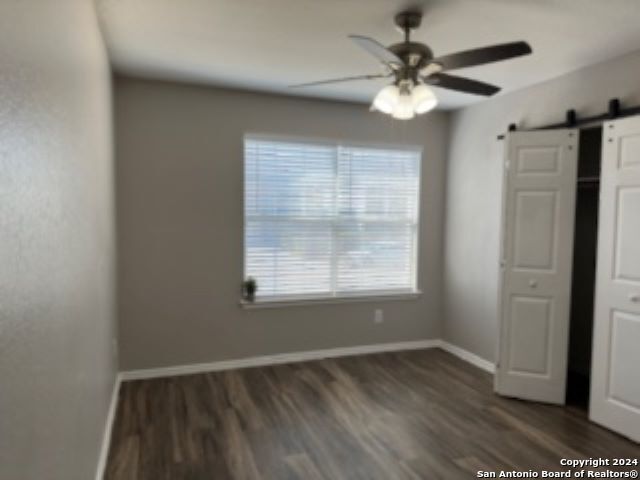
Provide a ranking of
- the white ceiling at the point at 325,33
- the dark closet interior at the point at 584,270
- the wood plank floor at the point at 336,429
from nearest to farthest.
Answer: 1. the white ceiling at the point at 325,33
2. the wood plank floor at the point at 336,429
3. the dark closet interior at the point at 584,270

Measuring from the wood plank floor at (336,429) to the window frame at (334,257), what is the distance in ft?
2.18

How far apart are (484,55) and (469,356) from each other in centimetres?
320

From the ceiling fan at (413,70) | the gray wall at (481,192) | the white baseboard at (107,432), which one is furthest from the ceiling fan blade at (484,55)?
the white baseboard at (107,432)

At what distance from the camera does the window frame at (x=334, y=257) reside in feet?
13.5

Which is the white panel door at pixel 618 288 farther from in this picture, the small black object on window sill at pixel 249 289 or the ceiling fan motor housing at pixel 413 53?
the small black object on window sill at pixel 249 289

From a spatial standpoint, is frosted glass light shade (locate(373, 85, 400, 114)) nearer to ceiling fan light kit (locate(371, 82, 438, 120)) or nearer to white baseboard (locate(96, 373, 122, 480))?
ceiling fan light kit (locate(371, 82, 438, 120))

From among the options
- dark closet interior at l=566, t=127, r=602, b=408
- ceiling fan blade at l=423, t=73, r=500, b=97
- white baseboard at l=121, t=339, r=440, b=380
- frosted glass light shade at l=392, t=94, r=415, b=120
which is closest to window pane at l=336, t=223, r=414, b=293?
white baseboard at l=121, t=339, r=440, b=380

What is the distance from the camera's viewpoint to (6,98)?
0.96m

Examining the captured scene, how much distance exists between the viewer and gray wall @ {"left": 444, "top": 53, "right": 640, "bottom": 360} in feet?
11.6

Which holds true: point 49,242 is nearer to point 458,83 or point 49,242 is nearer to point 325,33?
point 325,33

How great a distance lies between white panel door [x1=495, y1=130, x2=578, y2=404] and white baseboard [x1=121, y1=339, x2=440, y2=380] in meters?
1.28

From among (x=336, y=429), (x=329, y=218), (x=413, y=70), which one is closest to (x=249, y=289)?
(x=329, y=218)

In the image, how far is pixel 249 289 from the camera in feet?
13.4

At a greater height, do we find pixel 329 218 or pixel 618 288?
pixel 329 218
